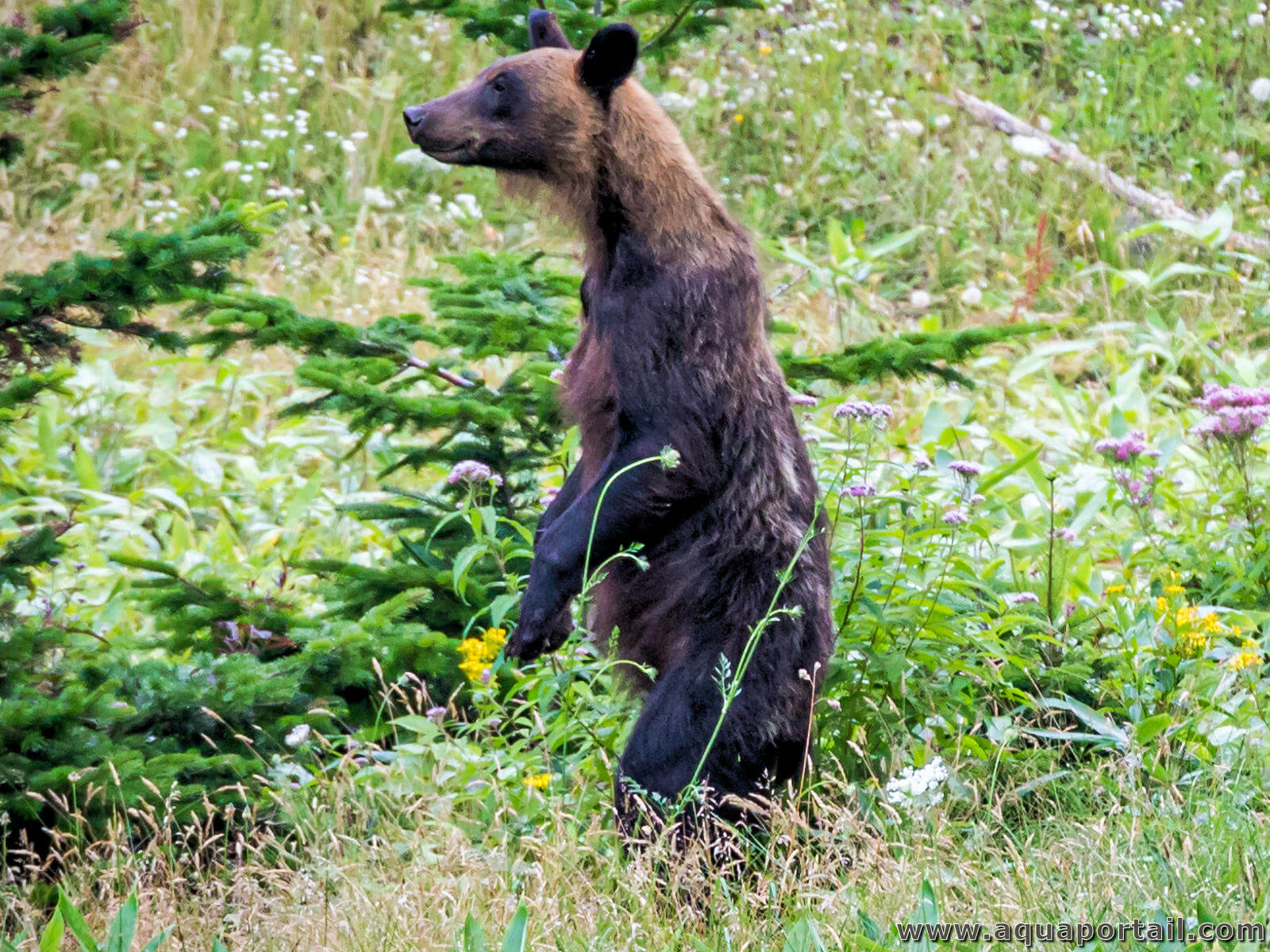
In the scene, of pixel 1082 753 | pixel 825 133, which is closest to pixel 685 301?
pixel 1082 753

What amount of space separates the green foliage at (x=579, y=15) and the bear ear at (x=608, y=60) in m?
1.20

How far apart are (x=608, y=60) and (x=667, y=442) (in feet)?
3.02

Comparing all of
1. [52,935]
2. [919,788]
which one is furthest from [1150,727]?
[52,935]

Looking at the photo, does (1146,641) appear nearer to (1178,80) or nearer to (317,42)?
(1178,80)

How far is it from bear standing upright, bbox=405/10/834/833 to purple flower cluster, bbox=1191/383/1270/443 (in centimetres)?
147

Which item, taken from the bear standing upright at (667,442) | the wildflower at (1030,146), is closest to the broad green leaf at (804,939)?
the bear standing upright at (667,442)

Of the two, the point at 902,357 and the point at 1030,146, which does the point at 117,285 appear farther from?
the point at 1030,146

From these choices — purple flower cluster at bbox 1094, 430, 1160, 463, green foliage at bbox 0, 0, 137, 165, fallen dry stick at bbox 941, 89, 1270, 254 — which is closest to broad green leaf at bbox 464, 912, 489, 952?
green foliage at bbox 0, 0, 137, 165

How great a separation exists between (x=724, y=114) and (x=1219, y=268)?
3799mm

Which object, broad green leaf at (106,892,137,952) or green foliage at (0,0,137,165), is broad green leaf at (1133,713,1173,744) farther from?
green foliage at (0,0,137,165)

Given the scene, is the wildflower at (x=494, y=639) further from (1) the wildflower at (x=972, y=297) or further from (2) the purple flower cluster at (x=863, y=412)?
(1) the wildflower at (x=972, y=297)

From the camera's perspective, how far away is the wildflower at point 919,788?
286cm

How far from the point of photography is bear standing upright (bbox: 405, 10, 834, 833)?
3.14 meters

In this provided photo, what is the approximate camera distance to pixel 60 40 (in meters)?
2.95
